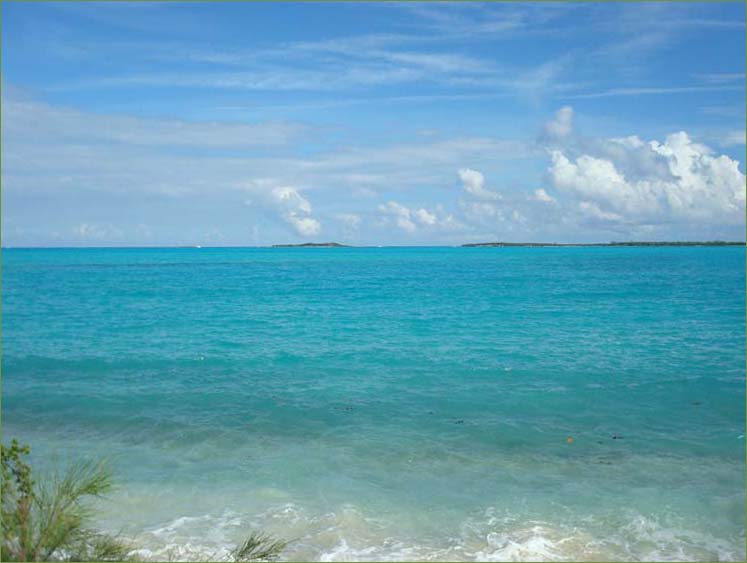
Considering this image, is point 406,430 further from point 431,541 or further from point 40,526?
point 40,526

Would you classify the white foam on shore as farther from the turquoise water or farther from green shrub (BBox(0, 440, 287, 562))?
green shrub (BBox(0, 440, 287, 562))

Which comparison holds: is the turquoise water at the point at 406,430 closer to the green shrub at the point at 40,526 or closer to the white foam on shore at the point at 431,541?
the white foam on shore at the point at 431,541

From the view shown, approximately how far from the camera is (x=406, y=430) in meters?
15.0

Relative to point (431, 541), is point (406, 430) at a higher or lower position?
higher

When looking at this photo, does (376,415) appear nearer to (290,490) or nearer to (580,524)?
(290,490)

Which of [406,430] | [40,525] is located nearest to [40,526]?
[40,525]

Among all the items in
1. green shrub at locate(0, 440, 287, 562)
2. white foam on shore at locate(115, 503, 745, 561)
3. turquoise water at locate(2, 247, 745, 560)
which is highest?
green shrub at locate(0, 440, 287, 562)

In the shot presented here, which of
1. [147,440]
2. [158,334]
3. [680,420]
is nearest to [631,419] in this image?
[680,420]

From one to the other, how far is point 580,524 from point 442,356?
1362 centimetres

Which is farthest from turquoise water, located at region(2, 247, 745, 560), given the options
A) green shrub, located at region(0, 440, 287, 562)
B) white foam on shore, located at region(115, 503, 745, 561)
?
green shrub, located at region(0, 440, 287, 562)

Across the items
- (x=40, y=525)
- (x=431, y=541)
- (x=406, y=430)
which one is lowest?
(x=431, y=541)

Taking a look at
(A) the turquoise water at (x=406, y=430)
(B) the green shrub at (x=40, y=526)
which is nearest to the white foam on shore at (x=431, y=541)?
(A) the turquoise water at (x=406, y=430)

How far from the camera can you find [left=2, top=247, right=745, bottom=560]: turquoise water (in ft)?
32.8

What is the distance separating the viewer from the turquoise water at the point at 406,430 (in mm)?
10008
